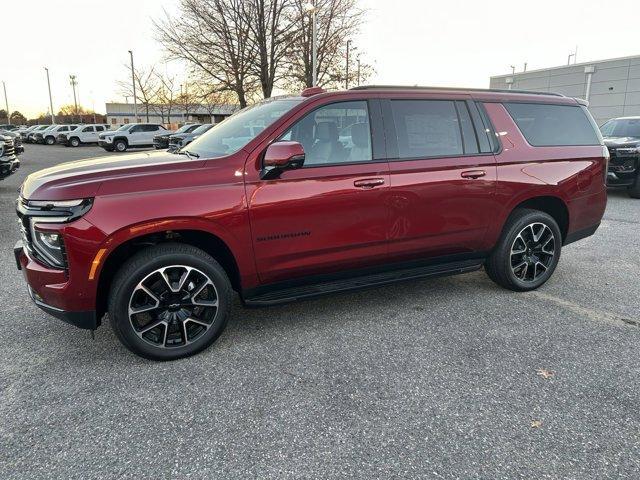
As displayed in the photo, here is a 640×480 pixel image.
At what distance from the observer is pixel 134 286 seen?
2943mm

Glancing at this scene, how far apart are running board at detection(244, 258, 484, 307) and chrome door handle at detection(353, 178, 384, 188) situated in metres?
0.74

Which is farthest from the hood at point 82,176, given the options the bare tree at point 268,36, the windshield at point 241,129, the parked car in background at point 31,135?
the parked car in background at point 31,135

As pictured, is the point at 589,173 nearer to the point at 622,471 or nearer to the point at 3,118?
the point at 622,471

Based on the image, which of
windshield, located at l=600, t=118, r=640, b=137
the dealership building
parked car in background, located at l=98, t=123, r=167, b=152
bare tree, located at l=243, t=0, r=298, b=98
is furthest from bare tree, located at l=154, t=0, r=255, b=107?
the dealership building

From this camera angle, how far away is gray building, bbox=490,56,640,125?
29.4 metres

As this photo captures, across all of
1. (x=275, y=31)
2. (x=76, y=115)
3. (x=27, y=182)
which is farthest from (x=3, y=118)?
(x=27, y=182)

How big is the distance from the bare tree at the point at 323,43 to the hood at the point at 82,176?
20720 mm

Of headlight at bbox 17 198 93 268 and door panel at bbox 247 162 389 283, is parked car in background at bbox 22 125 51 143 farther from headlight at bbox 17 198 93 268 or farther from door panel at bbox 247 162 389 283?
door panel at bbox 247 162 389 283

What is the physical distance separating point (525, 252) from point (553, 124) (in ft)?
4.20

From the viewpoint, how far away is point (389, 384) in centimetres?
285

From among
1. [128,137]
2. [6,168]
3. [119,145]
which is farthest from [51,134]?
[6,168]

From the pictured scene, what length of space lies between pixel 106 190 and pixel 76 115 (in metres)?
94.8

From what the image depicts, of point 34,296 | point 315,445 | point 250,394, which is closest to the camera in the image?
point 315,445

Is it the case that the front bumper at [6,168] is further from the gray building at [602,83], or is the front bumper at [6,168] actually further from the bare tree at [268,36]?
the gray building at [602,83]
